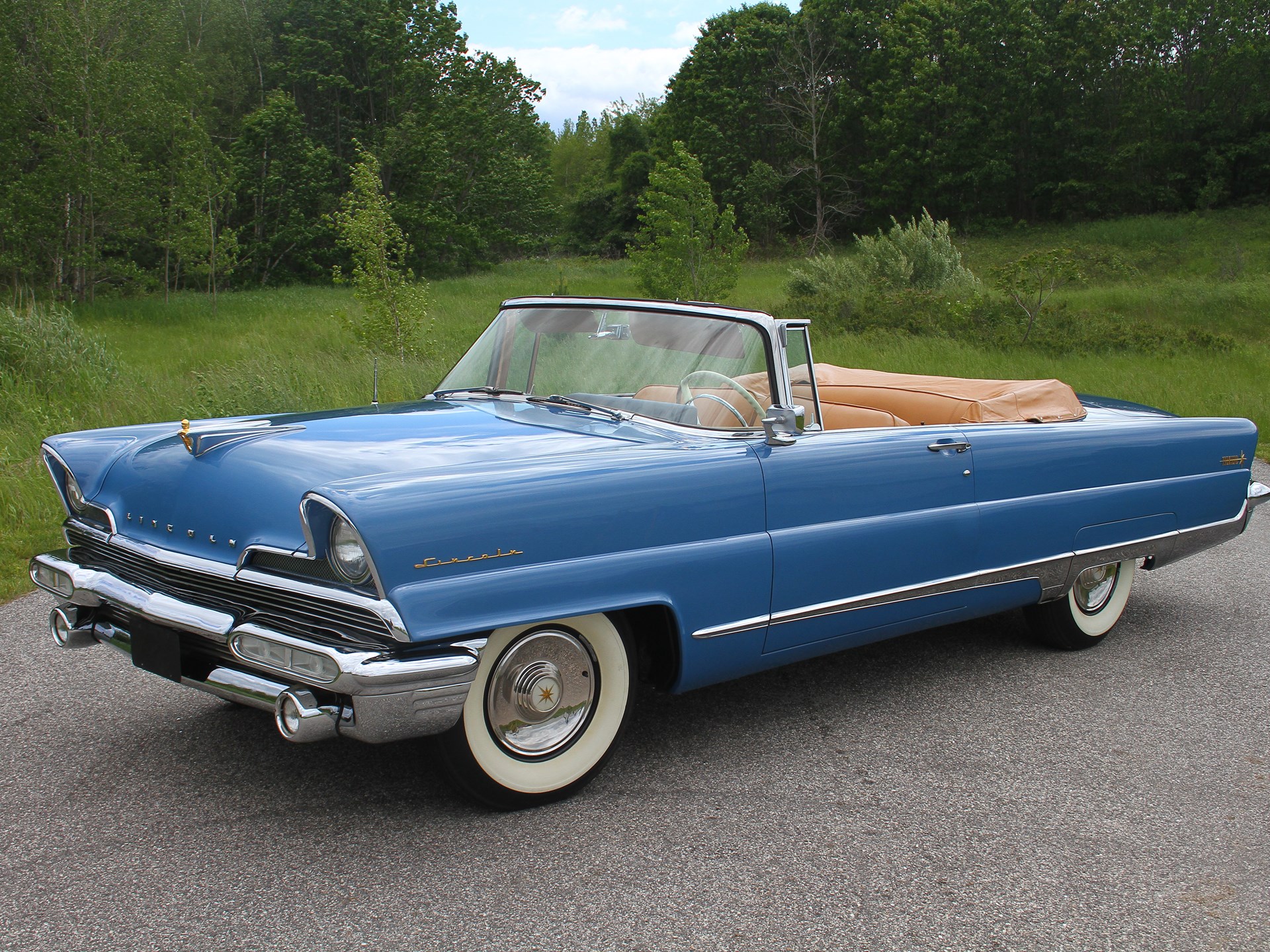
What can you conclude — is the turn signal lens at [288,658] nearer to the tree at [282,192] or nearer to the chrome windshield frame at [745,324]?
the chrome windshield frame at [745,324]

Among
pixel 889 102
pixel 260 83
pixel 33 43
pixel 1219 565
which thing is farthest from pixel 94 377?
pixel 889 102

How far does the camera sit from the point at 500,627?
99.0 inches

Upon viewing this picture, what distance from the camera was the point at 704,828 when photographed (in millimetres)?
2729

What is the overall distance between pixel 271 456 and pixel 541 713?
1.05 metres

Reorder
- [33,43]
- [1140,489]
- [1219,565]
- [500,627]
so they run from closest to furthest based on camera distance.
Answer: [500,627] → [1140,489] → [1219,565] → [33,43]

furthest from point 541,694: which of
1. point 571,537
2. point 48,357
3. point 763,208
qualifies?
point 763,208

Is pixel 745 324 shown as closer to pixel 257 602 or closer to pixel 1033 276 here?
pixel 257 602

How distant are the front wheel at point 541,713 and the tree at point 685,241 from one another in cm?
1927

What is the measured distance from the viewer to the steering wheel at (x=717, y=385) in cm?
341

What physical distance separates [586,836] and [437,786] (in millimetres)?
528

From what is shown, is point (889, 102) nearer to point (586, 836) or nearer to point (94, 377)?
point (94, 377)

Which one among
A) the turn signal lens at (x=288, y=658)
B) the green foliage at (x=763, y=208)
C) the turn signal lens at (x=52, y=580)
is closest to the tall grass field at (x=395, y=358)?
the turn signal lens at (x=52, y=580)

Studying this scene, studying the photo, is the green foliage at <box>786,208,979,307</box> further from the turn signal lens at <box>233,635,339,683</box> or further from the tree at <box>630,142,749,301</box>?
the turn signal lens at <box>233,635,339,683</box>

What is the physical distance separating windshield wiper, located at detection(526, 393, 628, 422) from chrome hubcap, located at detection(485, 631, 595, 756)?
3.15ft
